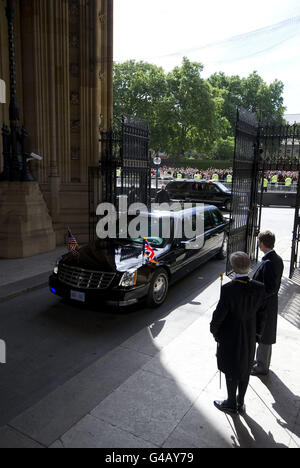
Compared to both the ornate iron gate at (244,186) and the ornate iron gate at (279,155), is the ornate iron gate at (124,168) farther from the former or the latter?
the ornate iron gate at (279,155)

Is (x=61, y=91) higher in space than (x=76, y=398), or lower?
higher

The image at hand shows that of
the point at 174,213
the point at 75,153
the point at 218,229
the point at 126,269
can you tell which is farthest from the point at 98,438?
the point at 75,153

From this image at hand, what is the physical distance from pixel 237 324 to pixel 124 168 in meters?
7.63

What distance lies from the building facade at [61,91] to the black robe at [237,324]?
842 cm

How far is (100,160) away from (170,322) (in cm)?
719

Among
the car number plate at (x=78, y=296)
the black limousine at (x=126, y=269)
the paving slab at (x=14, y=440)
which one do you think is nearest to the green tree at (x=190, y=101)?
the black limousine at (x=126, y=269)

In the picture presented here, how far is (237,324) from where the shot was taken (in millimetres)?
3189

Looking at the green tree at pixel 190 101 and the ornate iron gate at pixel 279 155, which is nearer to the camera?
the ornate iron gate at pixel 279 155

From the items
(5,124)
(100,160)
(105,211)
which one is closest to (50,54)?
(5,124)

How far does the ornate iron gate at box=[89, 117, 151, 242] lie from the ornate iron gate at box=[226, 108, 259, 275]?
3.45 metres

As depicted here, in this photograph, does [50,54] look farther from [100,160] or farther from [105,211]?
[105,211]

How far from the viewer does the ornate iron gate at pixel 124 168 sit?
10156mm

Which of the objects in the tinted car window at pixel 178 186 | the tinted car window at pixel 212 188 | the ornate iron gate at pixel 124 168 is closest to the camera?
the ornate iron gate at pixel 124 168

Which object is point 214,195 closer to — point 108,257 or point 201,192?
point 201,192
